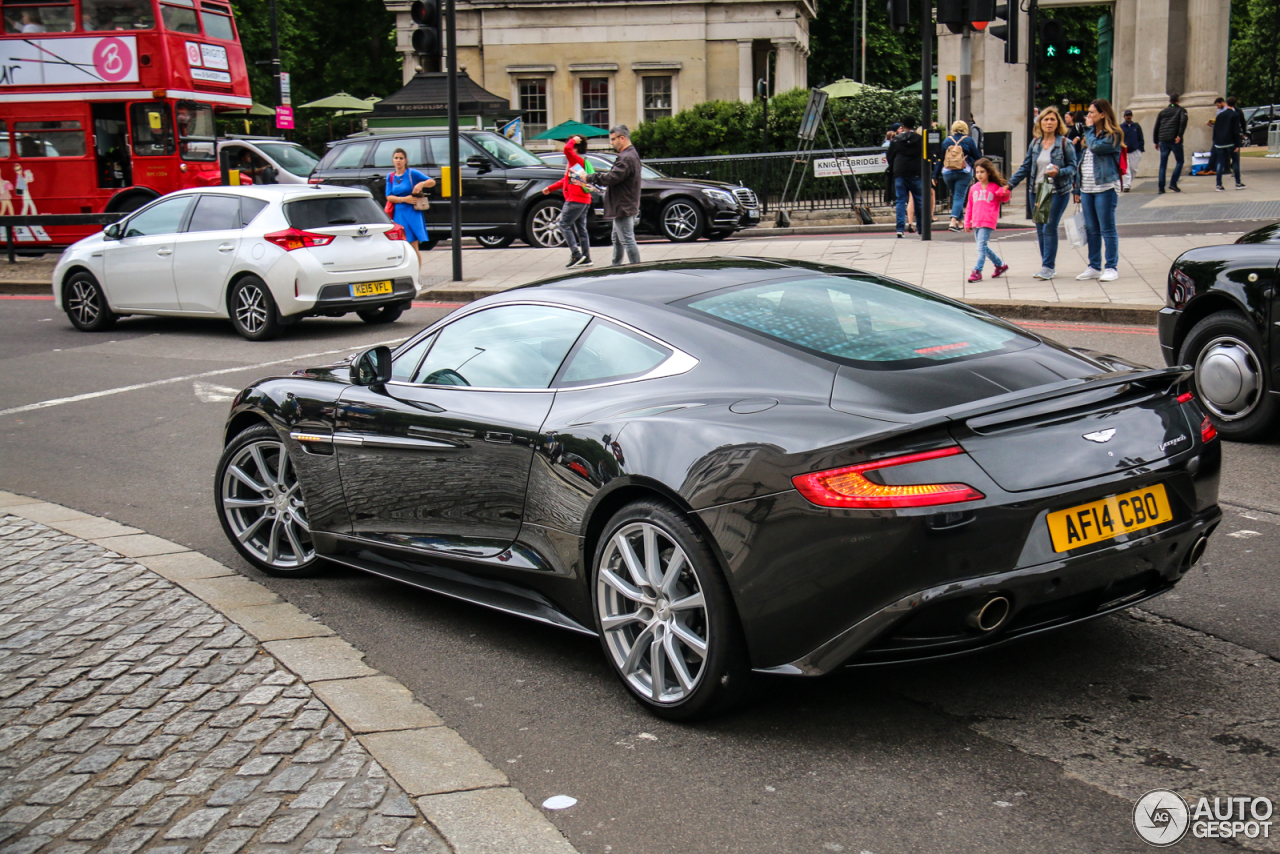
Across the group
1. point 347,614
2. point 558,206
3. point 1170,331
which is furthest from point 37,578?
point 558,206

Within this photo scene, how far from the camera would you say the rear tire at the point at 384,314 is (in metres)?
14.6

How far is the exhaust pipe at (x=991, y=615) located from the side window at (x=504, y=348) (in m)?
1.73

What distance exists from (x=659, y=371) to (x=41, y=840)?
216cm

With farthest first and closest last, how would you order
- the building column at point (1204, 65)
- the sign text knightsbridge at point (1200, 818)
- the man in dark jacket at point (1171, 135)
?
the building column at point (1204, 65) → the man in dark jacket at point (1171, 135) → the sign text knightsbridge at point (1200, 818)

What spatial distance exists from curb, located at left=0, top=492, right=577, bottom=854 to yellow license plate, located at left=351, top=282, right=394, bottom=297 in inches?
313

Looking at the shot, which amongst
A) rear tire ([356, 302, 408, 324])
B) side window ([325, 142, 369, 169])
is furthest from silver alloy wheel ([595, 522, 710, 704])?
side window ([325, 142, 369, 169])

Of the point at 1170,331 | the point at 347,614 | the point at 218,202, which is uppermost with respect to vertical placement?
the point at 218,202

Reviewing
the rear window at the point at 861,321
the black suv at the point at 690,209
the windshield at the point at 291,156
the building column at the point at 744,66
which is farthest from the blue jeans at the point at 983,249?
the building column at the point at 744,66

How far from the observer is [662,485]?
372 cm

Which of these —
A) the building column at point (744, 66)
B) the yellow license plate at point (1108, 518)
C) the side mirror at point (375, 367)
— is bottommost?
the yellow license plate at point (1108, 518)

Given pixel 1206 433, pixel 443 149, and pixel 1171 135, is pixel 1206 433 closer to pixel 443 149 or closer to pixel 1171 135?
pixel 443 149

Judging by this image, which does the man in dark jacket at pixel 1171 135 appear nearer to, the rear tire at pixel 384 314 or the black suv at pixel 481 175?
the black suv at pixel 481 175

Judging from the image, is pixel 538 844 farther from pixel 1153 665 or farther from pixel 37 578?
pixel 37 578

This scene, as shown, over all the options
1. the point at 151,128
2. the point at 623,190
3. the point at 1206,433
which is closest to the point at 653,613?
the point at 1206,433
